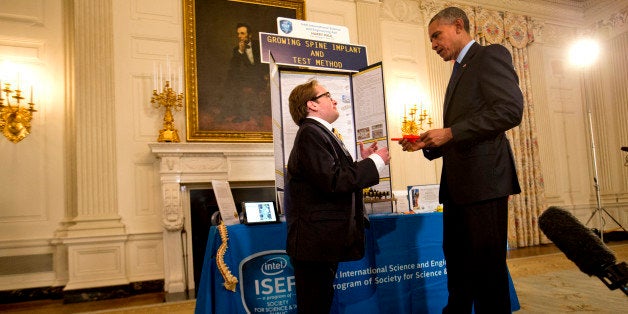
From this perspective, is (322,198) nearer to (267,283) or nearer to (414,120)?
(267,283)

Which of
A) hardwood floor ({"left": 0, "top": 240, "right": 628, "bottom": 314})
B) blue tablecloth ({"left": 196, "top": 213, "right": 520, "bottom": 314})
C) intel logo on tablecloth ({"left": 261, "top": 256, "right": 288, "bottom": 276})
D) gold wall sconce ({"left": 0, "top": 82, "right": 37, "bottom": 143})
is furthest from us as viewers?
gold wall sconce ({"left": 0, "top": 82, "right": 37, "bottom": 143})

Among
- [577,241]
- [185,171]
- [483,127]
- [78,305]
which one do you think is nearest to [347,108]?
[483,127]

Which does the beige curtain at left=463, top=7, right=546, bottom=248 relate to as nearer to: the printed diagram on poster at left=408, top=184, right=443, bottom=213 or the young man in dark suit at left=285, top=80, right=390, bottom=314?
the printed diagram on poster at left=408, top=184, right=443, bottom=213

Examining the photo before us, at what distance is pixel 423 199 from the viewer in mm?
2896

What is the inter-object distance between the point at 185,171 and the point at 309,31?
103 inches

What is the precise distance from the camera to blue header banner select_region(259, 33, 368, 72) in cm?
271

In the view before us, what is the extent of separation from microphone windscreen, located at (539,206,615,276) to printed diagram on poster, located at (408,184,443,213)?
2199 millimetres

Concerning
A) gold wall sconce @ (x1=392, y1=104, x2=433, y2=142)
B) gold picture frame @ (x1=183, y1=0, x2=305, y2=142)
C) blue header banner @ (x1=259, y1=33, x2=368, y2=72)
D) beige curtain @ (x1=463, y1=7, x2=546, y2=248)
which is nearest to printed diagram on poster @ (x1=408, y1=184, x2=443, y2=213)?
blue header banner @ (x1=259, y1=33, x2=368, y2=72)

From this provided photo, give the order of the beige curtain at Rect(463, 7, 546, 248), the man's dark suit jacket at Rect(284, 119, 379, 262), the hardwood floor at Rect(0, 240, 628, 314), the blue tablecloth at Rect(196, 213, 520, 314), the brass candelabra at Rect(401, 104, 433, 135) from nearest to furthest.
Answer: the man's dark suit jacket at Rect(284, 119, 379, 262) → the blue tablecloth at Rect(196, 213, 520, 314) → the hardwood floor at Rect(0, 240, 628, 314) → the brass candelabra at Rect(401, 104, 433, 135) → the beige curtain at Rect(463, 7, 546, 248)

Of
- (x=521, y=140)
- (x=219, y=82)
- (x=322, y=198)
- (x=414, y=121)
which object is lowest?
(x=322, y=198)

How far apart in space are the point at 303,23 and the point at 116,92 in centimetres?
298

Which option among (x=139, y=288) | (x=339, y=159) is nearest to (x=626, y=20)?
(x=339, y=159)

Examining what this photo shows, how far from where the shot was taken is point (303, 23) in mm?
2889

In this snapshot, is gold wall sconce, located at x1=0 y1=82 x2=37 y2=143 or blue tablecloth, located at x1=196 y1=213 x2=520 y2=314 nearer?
blue tablecloth, located at x1=196 y1=213 x2=520 y2=314
